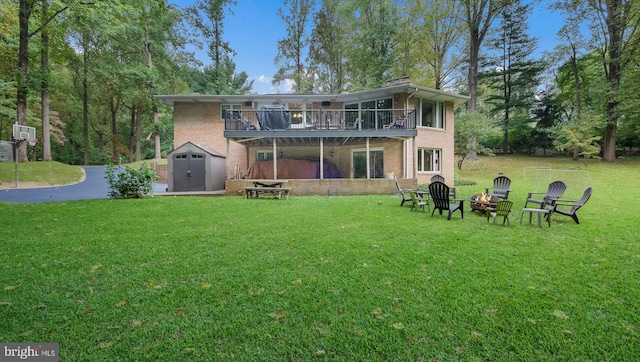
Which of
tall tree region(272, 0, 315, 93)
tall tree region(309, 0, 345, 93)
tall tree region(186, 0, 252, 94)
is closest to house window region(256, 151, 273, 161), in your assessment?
tall tree region(186, 0, 252, 94)

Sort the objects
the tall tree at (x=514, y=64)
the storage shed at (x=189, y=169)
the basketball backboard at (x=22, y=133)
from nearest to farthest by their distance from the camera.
A: the storage shed at (x=189, y=169) → the basketball backboard at (x=22, y=133) → the tall tree at (x=514, y=64)

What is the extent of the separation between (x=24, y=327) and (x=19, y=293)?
917mm

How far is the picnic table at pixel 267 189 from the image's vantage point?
11.3m

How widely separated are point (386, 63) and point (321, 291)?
2482 cm

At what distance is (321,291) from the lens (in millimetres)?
3096

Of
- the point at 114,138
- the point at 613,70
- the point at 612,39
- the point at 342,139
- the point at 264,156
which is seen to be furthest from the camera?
the point at 114,138

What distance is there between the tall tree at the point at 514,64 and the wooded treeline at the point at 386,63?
102 mm

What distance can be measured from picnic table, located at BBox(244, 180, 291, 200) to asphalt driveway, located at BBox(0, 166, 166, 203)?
228 inches

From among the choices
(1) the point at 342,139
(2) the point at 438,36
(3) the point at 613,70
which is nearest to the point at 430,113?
(1) the point at 342,139

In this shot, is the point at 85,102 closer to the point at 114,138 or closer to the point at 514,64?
the point at 114,138

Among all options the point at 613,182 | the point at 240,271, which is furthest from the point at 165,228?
the point at 613,182

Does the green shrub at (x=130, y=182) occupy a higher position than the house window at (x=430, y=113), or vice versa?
the house window at (x=430, y=113)

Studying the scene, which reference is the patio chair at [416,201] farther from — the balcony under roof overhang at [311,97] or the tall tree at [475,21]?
the tall tree at [475,21]

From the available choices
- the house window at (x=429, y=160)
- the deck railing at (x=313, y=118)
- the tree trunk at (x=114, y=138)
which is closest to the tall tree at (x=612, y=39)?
the house window at (x=429, y=160)
